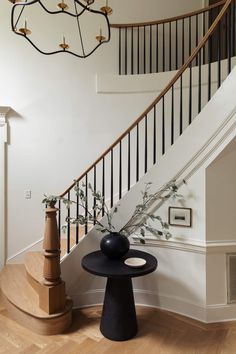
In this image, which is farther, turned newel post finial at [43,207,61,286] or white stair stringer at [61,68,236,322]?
turned newel post finial at [43,207,61,286]

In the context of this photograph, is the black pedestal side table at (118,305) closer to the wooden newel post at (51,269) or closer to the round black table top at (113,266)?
the round black table top at (113,266)

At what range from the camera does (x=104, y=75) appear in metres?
3.93

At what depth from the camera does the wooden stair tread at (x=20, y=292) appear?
2.51 metres

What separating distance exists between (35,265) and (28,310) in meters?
0.68

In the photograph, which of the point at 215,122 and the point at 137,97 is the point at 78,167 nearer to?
the point at 137,97

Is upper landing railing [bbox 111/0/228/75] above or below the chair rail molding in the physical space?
above

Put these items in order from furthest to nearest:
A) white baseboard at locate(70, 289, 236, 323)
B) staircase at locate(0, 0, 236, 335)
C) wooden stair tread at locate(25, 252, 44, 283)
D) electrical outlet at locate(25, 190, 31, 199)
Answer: electrical outlet at locate(25, 190, 31, 199) < wooden stair tread at locate(25, 252, 44, 283) < white baseboard at locate(70, 289, 236, 323) < staircase at locate(0, 0, 236, 335)

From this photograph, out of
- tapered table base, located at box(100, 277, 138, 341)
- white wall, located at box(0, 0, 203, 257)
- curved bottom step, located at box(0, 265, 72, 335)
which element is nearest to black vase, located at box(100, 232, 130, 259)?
tapered table base, located at box(100, 277, 138, 341)

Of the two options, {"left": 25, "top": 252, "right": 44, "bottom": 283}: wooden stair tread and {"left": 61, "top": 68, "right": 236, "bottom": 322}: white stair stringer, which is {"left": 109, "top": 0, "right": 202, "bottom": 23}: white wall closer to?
{"left": 61, "top": 68, "right": 236, "bottom": 322}: white stair stringer

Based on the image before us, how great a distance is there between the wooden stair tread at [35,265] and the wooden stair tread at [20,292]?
7.9 inches

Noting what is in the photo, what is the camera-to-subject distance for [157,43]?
14.0 feet

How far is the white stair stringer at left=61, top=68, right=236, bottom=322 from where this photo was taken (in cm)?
237

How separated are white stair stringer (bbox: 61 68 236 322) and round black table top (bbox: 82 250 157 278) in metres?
0.36

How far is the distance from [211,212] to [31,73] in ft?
10.1
